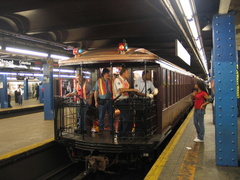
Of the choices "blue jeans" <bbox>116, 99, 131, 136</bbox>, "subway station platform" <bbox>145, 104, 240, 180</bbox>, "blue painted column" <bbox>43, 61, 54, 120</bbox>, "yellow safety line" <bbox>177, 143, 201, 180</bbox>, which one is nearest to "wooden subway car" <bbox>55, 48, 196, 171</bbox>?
"blue jeans" <bbox>116, 99, 131, 136</bbox>

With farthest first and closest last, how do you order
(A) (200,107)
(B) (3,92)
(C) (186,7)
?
(B) (3,92) → (A) (200,107) → (C) (186,7)

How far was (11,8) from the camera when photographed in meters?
5.97

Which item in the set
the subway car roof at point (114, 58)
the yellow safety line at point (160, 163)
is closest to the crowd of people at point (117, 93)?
the subway car roof at point (114, 58)

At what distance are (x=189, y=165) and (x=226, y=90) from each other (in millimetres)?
1529

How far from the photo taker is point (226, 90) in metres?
4.28

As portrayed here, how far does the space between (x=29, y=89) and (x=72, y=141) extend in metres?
26.4

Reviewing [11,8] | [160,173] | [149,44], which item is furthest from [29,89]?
[160,173]

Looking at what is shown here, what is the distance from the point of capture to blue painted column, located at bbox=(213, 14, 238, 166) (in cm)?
425

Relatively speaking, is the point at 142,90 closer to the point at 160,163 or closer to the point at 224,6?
the point at 160,163

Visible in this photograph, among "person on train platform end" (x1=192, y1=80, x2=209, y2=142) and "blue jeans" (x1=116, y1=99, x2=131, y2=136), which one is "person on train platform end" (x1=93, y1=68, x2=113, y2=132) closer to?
"blue jeans" (x1=116, y1=99, x2=131, y2=136)

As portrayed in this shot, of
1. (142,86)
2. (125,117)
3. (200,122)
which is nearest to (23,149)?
(125,117)

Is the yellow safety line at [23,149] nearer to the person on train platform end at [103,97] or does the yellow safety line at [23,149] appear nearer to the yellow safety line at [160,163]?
the person on train platform end at [103,97]

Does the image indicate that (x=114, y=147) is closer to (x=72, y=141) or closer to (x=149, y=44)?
(x=72, y=141)

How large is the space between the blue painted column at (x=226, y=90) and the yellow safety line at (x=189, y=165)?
0.51 meters
